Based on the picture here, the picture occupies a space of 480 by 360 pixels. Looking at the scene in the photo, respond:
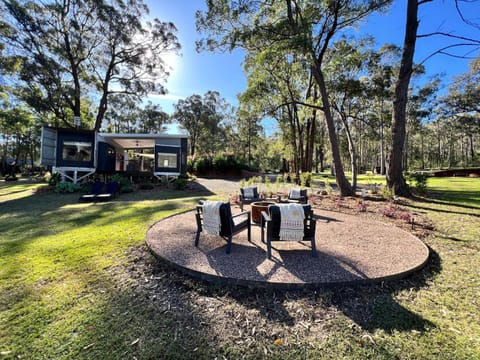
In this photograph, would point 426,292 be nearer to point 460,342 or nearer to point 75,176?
point 460,342

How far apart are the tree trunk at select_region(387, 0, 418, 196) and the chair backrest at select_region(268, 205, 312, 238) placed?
23.0ft

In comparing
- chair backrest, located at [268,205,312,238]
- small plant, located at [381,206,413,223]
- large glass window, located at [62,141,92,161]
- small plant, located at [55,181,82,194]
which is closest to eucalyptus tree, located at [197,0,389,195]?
small plant, located at [381,206,413,223]

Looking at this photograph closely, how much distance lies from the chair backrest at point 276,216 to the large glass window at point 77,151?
46.3 ft

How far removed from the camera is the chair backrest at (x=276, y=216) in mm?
3219

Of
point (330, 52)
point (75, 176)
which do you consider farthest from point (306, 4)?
point (75, 176)

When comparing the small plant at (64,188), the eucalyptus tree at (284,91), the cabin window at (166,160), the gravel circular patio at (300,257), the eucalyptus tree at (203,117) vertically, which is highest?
the eucalyptus tree at (203,117)

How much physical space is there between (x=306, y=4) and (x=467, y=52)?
Result: 235 inches

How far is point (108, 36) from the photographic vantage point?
16922 millimetres

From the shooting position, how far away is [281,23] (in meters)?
8.09

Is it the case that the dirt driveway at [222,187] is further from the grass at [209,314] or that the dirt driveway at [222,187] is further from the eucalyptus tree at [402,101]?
the grass at [209,314]

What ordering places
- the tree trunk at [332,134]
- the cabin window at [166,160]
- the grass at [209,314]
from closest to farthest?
the grass at [209,314], the tree trunk at [332,134], the cabin window at [166,160]

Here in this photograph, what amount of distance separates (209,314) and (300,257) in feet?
5.67

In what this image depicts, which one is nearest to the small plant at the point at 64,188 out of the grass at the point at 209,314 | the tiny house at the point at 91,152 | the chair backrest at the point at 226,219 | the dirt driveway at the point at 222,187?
the tiny house at the point at 91,152

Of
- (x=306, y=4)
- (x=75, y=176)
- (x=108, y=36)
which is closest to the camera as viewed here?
(x=306, y=4)
